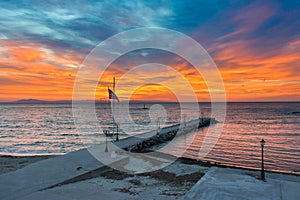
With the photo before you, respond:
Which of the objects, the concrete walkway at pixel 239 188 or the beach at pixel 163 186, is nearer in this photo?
the concrete walkway at pixel 239 188

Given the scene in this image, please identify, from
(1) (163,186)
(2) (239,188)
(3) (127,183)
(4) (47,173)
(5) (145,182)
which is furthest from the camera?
(4) (47,173)

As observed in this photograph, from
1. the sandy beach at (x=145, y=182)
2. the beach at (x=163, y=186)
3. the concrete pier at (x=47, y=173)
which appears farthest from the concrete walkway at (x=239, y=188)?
the concrete pier at (x=47, y=173)

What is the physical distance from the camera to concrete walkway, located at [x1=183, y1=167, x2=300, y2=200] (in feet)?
31.4

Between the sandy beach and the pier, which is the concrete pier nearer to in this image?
the pier

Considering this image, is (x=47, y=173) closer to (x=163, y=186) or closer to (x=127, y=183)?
(x=127, y=183)

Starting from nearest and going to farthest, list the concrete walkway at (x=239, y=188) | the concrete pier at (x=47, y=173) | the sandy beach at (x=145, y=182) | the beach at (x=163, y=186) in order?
the concrete walkway at (x=239, y=188) < the beach at (x=163, y=186) < the concrete pier at (x=47, y=173) < the sandy beach at (x=145, y=182)

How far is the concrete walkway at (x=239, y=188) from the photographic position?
9.58 m

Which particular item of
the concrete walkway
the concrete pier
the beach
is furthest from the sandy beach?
the concrete walkway

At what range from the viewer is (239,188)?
1051 centimetres

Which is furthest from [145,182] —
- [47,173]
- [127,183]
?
[47,173]

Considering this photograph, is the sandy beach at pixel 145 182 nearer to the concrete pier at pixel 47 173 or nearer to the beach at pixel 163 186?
the beach at pixel 163 186

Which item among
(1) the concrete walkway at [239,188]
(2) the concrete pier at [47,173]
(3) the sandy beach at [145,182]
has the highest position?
(1) the concrete walkway at [239,188]

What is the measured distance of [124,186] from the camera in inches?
466

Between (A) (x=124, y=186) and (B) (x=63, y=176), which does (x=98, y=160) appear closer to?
(B) (x=63, y=176)
